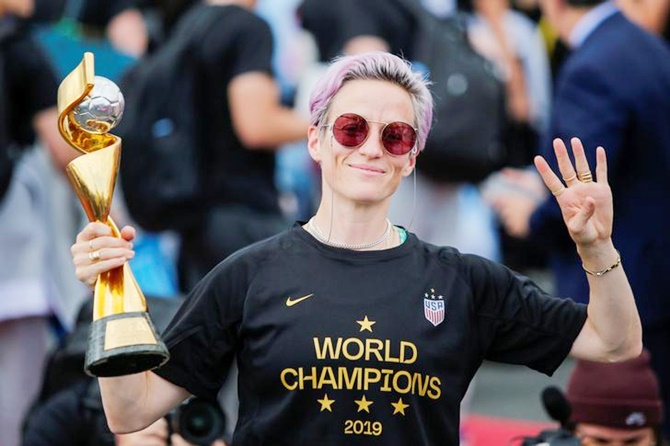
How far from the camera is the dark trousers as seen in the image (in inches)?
248

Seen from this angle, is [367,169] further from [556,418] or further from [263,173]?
[263,173]

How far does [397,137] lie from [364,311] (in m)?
0.40

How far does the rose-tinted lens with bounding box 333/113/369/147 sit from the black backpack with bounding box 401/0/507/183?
287 cm

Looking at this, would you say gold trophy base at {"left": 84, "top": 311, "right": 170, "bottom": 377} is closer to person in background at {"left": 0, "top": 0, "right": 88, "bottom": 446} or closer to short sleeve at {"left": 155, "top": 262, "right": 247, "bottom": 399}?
short sleeve at {"left": 155, "top": 262, "right": 247, "bottom": 399}

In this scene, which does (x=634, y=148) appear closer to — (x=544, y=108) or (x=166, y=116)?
(x=166, y=116)

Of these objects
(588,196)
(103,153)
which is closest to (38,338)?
(103,153)

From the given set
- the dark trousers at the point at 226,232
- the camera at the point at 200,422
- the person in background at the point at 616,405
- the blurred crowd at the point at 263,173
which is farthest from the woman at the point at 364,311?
the dark trousers at the point at 226,232

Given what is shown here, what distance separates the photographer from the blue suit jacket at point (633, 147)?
569cm

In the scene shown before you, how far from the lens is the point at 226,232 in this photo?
6.30 metres

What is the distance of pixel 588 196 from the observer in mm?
3418

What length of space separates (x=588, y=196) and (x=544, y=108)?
21.2 feet

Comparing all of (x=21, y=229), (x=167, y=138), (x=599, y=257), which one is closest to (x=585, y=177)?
(x=599, y=257)

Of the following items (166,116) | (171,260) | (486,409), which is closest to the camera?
(166,116)

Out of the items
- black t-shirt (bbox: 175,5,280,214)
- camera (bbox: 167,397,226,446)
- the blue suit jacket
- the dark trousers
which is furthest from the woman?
black t-shirt (bbox: 175,5,280,214)
